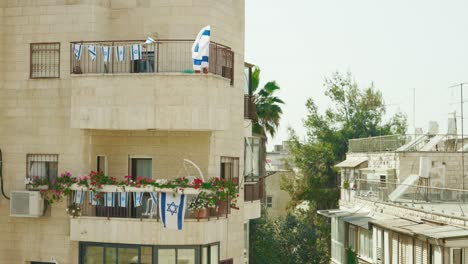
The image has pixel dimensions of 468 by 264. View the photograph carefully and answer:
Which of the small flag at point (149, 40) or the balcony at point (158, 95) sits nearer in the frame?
the balcony at point (158, 95)

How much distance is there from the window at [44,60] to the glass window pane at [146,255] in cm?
584

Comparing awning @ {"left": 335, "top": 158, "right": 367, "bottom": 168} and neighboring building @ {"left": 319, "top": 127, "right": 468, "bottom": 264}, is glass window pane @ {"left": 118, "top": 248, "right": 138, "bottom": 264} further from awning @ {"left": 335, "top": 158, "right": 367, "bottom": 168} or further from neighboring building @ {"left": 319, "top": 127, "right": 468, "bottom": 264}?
awning @ {"left": 335, "top": 158, "right": 367, "bottom": 168}

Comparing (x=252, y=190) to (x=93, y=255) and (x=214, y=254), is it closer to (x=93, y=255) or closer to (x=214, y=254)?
(x=214, y=254)

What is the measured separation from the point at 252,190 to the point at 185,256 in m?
5.60

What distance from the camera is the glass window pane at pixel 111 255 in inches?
912

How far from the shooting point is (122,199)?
2272 cm

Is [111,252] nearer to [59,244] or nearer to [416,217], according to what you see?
[59,244]

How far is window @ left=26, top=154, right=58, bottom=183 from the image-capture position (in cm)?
2416

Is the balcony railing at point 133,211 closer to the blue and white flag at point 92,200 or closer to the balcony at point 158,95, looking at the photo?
the blue and white flag at point 92,200

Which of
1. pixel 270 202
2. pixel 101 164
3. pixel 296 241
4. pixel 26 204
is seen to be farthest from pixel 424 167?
pixel 270 202

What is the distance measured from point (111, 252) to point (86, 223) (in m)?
1.10

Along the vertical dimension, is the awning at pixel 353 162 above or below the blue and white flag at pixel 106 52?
below

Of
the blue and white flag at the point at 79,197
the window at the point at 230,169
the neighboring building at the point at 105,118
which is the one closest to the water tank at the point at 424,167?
the window at the point at 230,169

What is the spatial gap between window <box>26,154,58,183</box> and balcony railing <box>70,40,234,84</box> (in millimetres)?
2716
